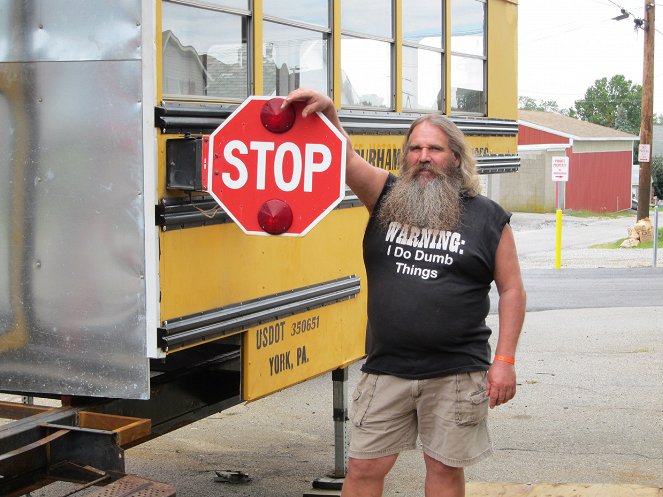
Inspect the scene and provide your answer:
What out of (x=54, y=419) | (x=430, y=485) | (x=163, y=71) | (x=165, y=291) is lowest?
(x=430, y=485)

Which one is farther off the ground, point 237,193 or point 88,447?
point 237,193

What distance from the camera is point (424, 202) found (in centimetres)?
366

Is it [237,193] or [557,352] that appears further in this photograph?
[557,352]

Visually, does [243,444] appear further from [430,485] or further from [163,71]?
[163,71]

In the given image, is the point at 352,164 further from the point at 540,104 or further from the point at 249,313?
the point at 540,104

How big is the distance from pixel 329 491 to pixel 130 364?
2.04 m

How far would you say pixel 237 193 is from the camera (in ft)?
11.7

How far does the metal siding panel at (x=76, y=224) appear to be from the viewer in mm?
3414

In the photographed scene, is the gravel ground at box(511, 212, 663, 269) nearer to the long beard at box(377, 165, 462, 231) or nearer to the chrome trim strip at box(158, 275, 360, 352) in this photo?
the chrome trim strip at box(158, 275, 360, 352)

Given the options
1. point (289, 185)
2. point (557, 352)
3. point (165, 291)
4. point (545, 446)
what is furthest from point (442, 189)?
point (557, 352)

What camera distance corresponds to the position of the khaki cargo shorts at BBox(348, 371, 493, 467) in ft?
11.9

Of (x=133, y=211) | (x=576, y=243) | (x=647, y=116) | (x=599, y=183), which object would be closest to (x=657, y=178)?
(x=599, y=183)

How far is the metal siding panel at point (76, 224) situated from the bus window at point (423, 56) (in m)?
2.30

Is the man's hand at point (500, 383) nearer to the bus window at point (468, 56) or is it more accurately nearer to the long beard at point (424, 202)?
the long beard at point (424, 202)
